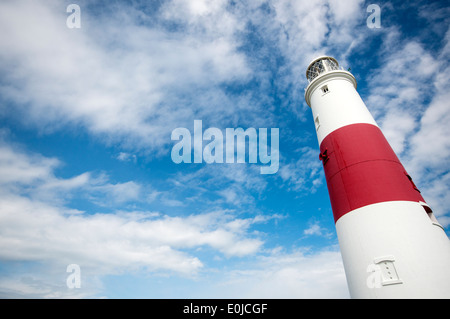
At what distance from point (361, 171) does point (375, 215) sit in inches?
75.9

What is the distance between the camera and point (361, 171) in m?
9.51

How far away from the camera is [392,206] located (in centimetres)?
838

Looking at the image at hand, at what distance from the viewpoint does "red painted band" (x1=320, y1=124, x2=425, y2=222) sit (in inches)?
349

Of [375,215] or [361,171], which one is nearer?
[375,215]

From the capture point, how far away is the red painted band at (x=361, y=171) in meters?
8.88

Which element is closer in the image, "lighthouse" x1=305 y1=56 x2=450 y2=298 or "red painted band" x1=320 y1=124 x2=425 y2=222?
"lighthouse" x1=305 y1=56 x2=450 y2=298

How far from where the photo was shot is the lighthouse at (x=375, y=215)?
7.30m

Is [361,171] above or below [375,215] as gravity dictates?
above

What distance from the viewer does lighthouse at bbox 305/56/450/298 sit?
730 cm

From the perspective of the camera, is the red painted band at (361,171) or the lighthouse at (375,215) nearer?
the lighthouse at (375,215)
